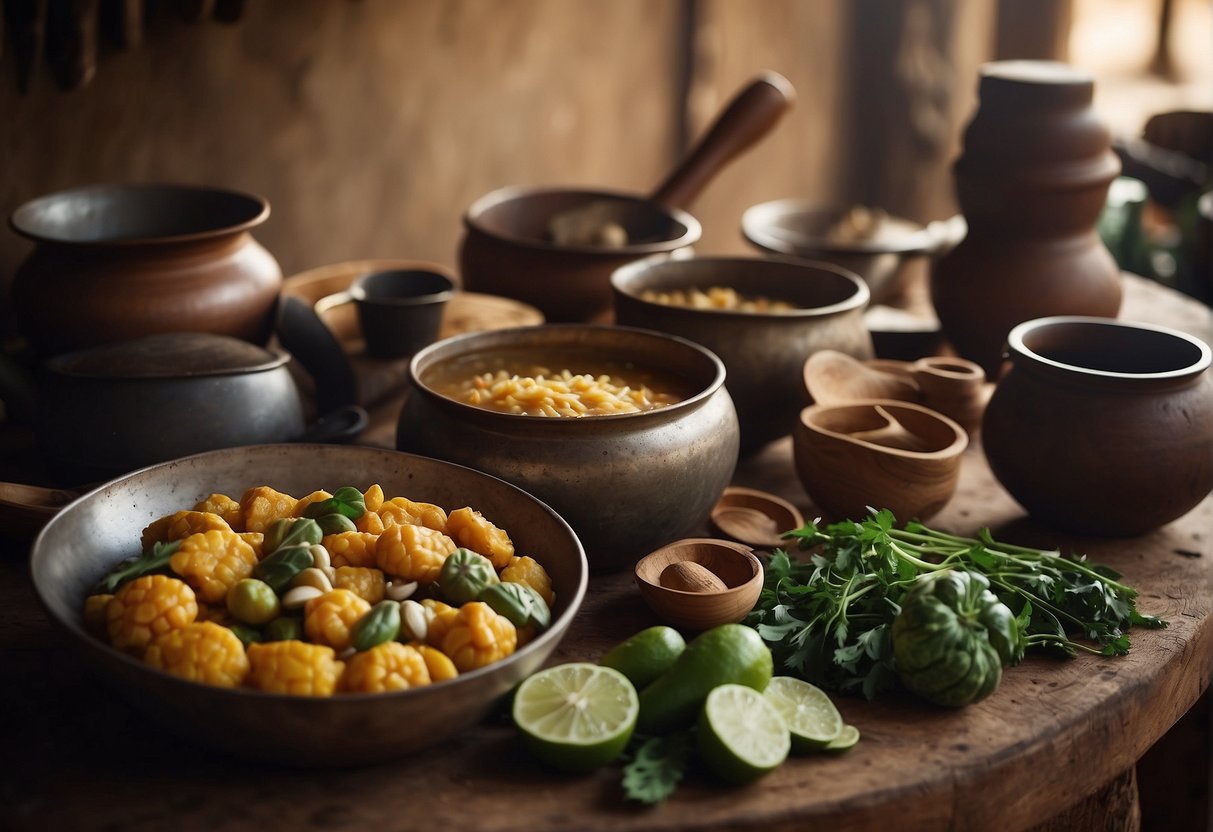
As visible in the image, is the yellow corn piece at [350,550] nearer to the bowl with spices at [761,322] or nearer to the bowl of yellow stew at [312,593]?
the bowl of yellow stew at [312,593]

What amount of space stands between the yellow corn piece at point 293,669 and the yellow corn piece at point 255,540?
24 cm

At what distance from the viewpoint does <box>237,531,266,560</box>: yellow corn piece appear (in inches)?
62.4

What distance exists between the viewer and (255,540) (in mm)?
1606

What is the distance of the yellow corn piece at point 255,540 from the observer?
62.4 inches

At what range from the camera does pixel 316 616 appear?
4.69ft

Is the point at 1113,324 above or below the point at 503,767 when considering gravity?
above

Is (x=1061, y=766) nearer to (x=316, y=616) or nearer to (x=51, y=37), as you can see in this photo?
(x=316, y=616)

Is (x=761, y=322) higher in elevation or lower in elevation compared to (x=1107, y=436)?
higher

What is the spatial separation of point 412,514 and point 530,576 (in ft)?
0.70

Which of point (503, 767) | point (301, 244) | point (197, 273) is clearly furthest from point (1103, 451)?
point (301, 244)

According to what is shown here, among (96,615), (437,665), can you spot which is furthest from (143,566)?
(437,665)

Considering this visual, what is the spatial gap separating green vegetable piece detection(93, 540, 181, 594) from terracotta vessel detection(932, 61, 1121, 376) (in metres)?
1.84

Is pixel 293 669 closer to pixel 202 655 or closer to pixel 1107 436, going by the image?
pixel 202 655

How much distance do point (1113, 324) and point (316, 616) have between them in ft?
5.09
